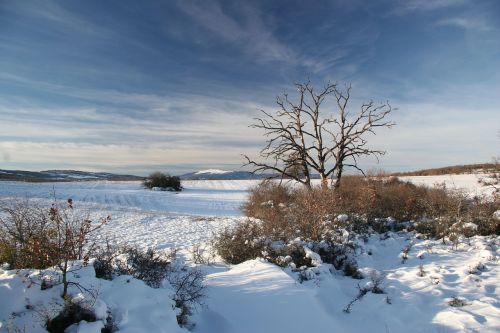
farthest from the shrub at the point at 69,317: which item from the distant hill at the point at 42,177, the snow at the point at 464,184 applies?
the distant hill at the point at 42,177

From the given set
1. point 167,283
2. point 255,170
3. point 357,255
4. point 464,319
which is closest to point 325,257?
point 357,255

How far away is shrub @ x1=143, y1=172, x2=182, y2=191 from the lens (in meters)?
38.5

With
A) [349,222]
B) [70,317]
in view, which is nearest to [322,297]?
[70,317]

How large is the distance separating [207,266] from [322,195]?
639cm

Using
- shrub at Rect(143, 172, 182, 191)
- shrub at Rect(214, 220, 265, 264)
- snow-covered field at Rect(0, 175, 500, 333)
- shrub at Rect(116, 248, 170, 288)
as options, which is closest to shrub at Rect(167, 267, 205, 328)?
snow-covered field at Rect(0, 175, 500, 333)

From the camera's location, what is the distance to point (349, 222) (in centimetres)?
1280

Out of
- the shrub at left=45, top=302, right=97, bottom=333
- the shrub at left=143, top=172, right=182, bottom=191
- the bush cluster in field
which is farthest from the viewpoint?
the shrub at left=143, top=172, right=182, bottom=191

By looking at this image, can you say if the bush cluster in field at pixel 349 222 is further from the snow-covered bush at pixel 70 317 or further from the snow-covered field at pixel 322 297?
the snow-covered bush at pixel 70 317

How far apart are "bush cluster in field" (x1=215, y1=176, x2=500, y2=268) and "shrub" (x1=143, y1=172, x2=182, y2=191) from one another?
977 inches

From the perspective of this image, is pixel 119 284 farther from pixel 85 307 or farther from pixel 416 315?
pixel 416 315

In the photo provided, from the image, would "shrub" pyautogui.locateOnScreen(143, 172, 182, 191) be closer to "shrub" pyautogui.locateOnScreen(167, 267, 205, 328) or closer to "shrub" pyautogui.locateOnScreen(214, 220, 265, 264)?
"shrub" pyautogui.locateOnScreen(214, 220, 265, 264)

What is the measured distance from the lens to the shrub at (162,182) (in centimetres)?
3847

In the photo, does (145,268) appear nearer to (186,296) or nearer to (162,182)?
(186,296)

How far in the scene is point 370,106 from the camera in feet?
61.5
